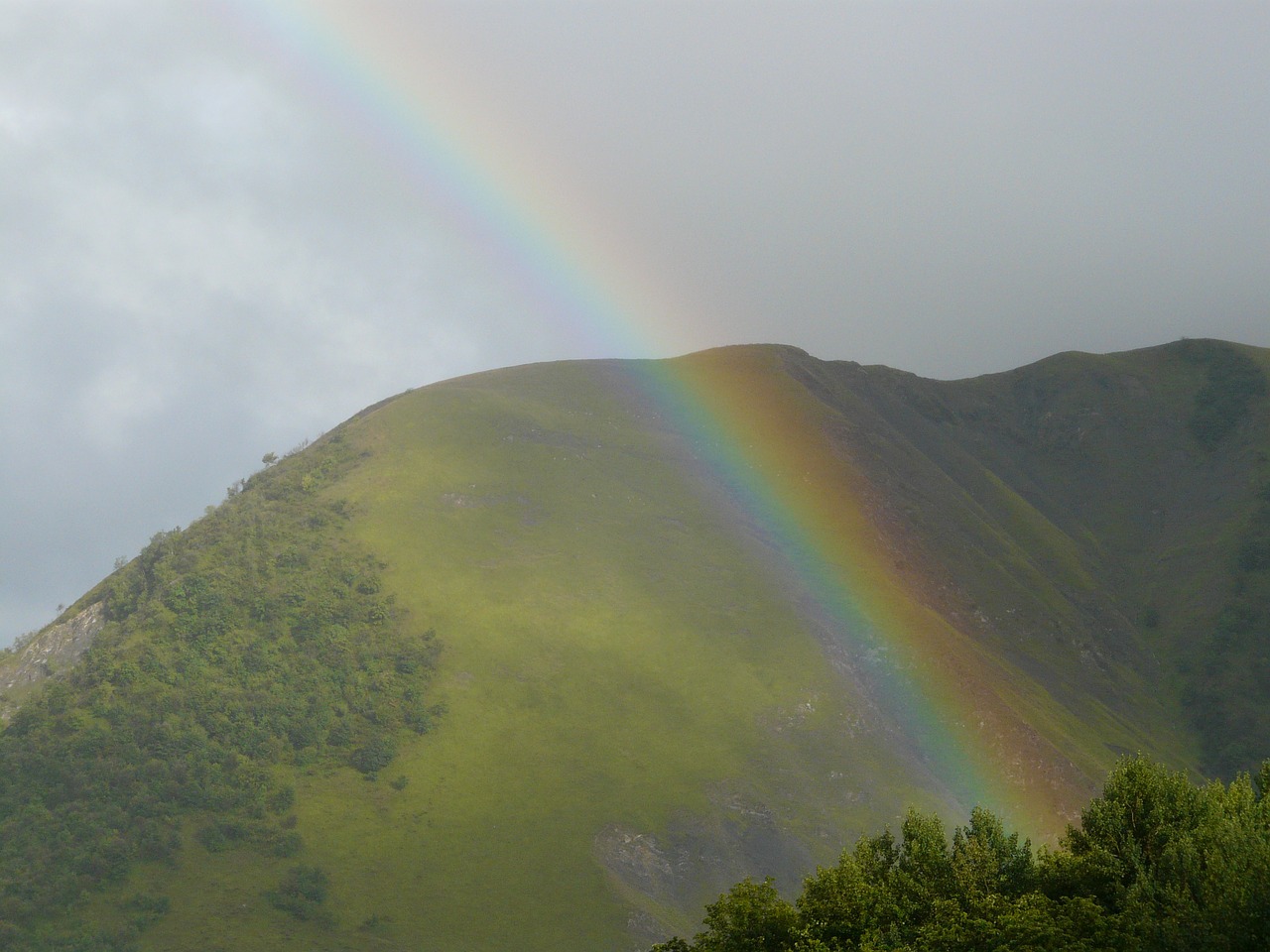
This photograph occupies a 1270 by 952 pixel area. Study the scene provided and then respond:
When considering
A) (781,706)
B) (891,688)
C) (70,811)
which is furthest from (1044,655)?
(70,811)

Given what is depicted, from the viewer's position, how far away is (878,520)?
174 metres

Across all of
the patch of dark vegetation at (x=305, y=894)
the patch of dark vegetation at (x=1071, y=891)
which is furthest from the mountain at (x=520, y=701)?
the patch of dark vegetation at (x=1071, y=891)

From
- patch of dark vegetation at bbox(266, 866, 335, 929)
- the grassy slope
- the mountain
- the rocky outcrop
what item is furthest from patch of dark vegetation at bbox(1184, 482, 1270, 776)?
the rocky outcrop

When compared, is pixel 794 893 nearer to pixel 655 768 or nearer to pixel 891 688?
pixel 655 768

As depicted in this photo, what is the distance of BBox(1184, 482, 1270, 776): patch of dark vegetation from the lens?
174 m

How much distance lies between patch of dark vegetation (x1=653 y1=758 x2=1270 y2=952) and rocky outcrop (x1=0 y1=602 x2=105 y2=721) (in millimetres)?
105258

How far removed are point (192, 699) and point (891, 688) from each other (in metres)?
83.3

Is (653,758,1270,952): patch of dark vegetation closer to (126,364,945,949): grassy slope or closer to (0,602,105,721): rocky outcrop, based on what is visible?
(126,364,945,949): grassy slope

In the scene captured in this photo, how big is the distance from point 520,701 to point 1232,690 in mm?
131725

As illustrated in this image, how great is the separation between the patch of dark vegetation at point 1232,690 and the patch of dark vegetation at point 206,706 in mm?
131100

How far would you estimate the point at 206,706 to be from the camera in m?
121

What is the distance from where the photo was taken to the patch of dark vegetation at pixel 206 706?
101500mm

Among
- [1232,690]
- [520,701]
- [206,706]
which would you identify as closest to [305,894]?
[206,706]

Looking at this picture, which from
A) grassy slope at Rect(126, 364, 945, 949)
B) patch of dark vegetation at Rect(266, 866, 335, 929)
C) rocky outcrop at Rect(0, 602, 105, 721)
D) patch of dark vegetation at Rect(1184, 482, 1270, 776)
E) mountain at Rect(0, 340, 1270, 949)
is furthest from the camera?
patch of dark vegetation at Rect(1184, 482, 1270, 776)
